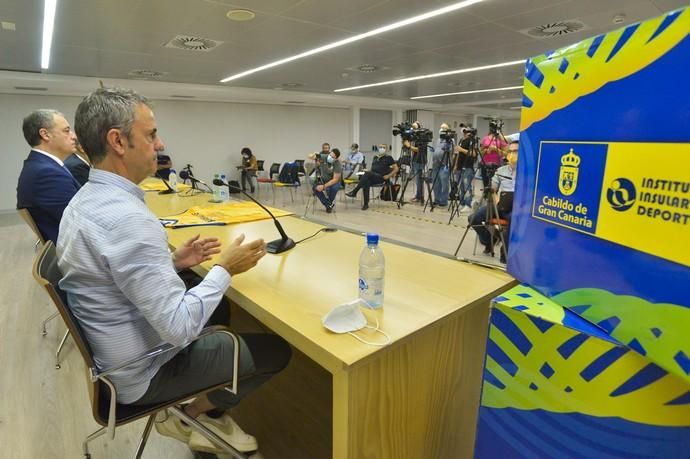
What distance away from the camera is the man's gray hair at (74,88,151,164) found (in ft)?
3.35

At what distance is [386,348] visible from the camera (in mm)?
862

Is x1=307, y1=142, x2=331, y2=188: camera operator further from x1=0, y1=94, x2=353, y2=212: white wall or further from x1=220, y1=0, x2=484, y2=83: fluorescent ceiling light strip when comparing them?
x1=0, y1=94, x2=353, y2=212: white wall

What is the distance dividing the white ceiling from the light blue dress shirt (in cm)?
255

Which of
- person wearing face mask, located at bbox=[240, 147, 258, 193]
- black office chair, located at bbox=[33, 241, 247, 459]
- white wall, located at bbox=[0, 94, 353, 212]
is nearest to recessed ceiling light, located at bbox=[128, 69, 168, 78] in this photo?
white wall, located at bbox=[0, 94, 353, 212]

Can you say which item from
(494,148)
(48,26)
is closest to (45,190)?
(48,26)

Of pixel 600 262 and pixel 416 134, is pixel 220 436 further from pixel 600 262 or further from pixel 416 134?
pixel 416 134

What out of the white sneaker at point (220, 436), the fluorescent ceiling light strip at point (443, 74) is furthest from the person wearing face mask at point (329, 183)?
the white sneaker at point (220, 436)

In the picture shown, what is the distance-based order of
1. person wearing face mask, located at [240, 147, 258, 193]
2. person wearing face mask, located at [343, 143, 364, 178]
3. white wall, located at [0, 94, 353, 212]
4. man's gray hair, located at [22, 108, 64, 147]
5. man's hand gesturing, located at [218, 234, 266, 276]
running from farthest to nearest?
person wearing face mask, located at [240, 147, 258, 193], person wearing face mask, located at [343, 143, 364, 178], white wall, located at [0, 94, 353, 212], man's gray hair, located at [22, 108, 64, 147], man's hand gesturing, located at [218, 234, 266, 276]

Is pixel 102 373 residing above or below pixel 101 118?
below

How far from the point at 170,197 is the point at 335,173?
373 centimetres

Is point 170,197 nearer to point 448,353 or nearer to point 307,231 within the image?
point 307,231

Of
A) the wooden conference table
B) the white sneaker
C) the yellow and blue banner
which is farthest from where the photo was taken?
the white sneaker

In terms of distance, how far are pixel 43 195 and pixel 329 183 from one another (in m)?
4.60

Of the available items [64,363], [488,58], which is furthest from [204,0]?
[488,58]
